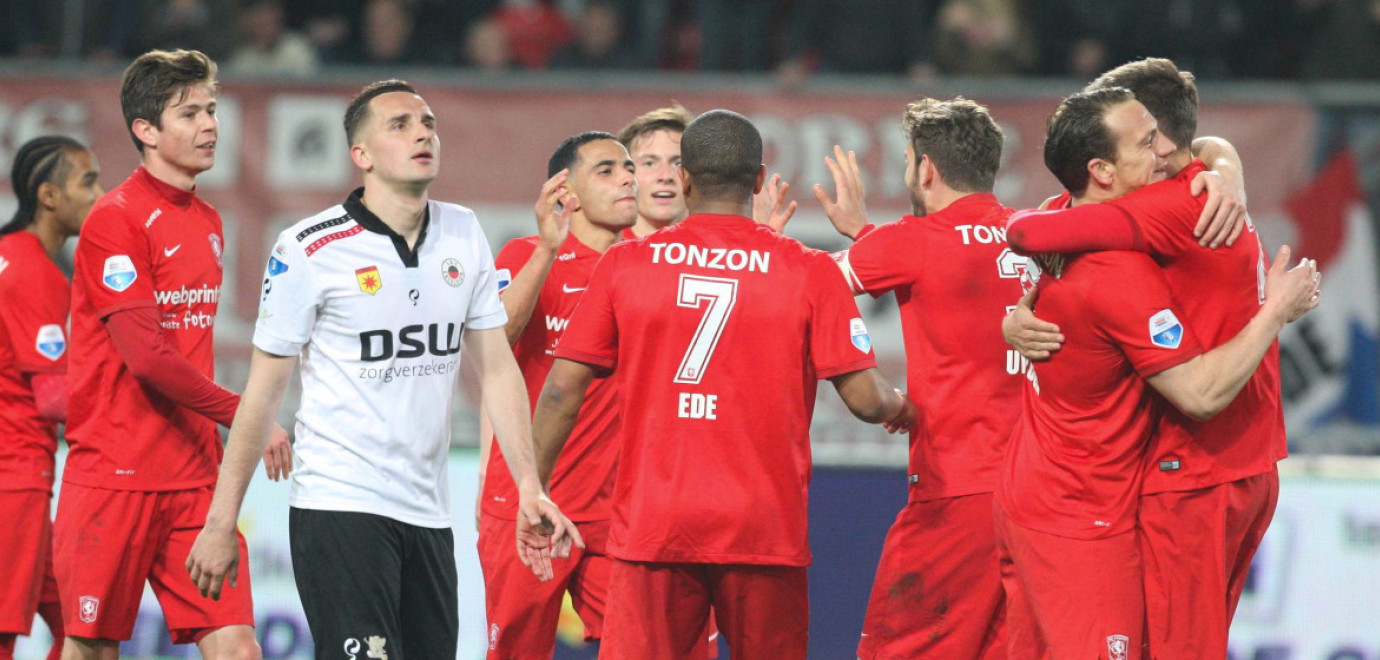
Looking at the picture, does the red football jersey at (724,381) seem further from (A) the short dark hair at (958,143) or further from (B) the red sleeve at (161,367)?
(B) the red sleeve at (161,367)

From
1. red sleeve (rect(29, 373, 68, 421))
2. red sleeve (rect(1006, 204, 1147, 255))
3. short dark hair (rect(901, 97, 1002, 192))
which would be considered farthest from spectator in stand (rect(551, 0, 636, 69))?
red sleeve (rect(1006, 204, 1147, 255))

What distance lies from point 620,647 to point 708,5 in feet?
27.7

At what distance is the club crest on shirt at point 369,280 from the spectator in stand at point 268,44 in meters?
7.31

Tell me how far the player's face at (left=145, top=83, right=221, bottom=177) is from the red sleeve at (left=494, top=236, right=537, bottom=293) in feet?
4.32

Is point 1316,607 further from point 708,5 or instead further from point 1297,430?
point 708,5

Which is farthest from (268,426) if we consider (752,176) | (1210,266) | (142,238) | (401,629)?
(1210,266)

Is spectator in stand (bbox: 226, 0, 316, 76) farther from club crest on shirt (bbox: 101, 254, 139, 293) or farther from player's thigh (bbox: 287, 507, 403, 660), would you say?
player's thigh (bbox: 287, 507, 403, 660)

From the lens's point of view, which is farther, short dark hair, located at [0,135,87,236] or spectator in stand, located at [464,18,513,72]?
spectator in stand, located at [464,18,513,72]

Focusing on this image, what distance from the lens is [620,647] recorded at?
17.3 feet

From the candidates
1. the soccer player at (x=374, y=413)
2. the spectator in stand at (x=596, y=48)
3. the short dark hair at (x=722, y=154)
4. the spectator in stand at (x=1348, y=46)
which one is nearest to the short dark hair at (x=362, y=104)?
the soccer player at (x=374, y=413)

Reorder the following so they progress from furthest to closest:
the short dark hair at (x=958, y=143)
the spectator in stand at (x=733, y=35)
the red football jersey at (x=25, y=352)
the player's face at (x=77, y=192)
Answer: the spectator in stand at (x=733, y=35), the player's face at (x=77, y=192), the red football jersey at (x=25, y=352), the short dark hair at (x=958, y=143)

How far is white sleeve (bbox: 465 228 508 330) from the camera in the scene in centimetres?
573

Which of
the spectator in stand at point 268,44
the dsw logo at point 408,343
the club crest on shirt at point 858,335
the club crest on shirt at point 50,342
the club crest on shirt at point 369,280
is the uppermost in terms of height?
the spectator in stand at point 268,44

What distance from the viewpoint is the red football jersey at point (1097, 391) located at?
496 centimetres
